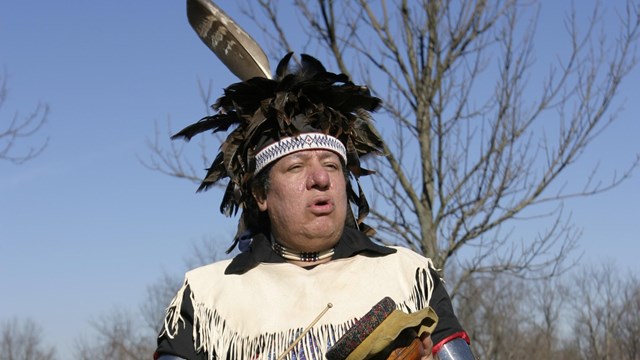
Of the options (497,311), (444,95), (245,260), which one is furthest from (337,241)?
(497,311)

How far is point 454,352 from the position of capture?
10.8 ft

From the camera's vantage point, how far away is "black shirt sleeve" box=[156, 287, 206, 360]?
11.3ft

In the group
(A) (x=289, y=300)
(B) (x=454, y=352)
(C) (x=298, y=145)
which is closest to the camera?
(B) (x=454, y=352)

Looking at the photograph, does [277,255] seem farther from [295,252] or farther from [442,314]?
[442,314]

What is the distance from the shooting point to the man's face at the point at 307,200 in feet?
11.4

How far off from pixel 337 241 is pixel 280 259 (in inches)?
9.4

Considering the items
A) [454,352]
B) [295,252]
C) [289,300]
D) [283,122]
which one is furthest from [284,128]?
[454,352]

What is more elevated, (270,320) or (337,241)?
(337,241)

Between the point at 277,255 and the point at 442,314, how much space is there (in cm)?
70

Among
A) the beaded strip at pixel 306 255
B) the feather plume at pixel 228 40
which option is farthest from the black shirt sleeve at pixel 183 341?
the feather plume at pixel 228 40

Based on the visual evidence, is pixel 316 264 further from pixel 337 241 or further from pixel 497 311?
pixel 497 311

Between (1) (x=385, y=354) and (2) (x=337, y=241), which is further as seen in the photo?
(2) (x=337, y=241)

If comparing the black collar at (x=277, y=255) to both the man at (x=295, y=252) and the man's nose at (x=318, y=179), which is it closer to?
the man at (x=295, y=252)

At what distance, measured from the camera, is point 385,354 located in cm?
283
